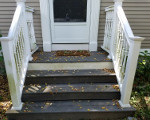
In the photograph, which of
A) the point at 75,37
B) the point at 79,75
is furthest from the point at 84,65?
the point at 75,37

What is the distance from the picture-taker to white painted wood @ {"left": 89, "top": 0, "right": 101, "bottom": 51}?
3.06 metres

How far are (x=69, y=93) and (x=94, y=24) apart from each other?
6.11 ft

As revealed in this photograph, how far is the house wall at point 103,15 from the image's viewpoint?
302 cm

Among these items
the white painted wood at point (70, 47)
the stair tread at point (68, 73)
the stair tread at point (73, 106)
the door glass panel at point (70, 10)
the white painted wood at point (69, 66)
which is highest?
the door glass panel at point (70, 10)

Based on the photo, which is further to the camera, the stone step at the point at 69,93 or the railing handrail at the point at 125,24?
the stone step at the point at 69,93

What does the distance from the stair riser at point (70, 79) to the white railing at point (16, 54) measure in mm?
211

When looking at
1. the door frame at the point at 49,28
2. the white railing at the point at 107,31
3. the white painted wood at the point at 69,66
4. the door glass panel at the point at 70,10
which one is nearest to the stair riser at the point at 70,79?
the white painted wood at the point at 69,66

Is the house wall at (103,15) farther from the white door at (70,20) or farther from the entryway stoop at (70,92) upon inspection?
the entryway stoop at (70,92)

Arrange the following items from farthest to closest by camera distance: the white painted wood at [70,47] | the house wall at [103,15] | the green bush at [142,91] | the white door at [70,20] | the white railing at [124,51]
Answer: the white painted wood at [70,47] < the white door at [70,20] < the house wall at [103,15] < the green bush at [142,91] < the white railing at [124,51]

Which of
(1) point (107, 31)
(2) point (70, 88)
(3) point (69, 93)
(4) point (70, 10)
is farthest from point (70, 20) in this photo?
(3) point (69, 93)

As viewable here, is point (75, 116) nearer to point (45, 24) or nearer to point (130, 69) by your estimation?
point (130, 69)

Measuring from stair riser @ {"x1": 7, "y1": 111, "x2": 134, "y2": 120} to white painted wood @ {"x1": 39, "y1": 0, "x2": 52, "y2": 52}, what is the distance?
1.75 m

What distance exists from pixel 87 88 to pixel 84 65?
1.75 feet

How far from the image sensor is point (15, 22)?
6.50 ft
